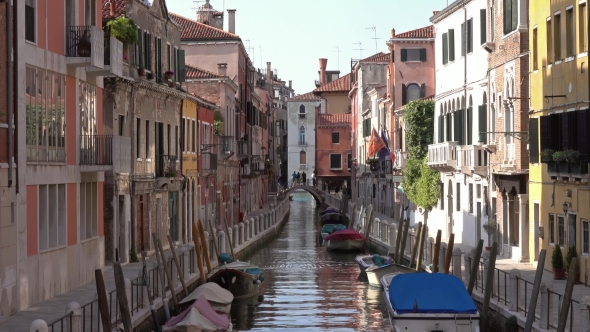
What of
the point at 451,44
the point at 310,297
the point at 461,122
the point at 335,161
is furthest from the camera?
the point at 335,161

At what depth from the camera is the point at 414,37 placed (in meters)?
53.3

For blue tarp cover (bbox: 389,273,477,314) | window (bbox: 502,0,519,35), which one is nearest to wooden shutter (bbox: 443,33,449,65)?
window (bbox: 502,0,519,35)

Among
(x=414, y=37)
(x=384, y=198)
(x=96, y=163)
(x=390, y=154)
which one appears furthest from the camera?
(x=384, y=198)

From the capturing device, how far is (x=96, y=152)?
24.3 metres

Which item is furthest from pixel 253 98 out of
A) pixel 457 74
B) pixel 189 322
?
pixel 189 322

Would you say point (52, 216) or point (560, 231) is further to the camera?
point (560, 231)

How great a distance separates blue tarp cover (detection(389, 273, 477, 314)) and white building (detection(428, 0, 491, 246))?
1304cm

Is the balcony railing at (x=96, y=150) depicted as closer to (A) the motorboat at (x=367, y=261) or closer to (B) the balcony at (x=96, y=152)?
(B) the balcony at (x=96, y=152)

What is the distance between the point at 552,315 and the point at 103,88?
46.0 ft

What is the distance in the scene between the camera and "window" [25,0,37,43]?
64.4 ft

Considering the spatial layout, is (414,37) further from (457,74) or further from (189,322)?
(189,322)

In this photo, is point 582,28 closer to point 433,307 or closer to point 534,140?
point 534,140

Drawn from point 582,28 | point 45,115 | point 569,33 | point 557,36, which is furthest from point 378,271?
point 45,115

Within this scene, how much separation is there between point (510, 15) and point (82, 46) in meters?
11.9
